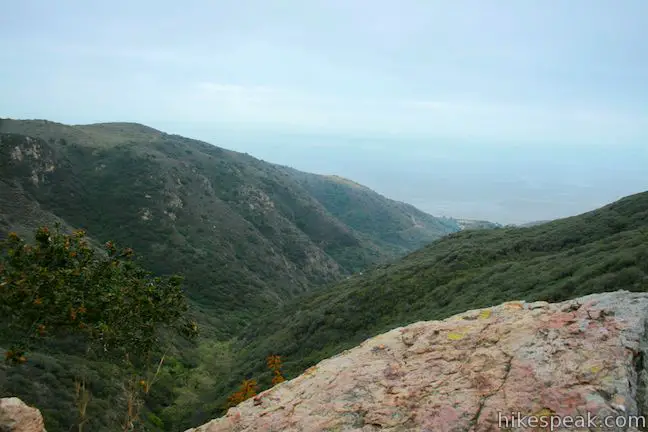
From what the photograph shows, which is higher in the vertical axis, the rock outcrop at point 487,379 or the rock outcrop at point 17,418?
the rock outcrop at point 487,379

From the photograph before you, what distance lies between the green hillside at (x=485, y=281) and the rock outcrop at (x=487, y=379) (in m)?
9.93

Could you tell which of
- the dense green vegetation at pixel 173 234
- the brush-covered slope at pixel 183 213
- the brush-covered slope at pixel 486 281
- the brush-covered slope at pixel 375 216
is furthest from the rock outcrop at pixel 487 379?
the brush-covered slope at pixel 375 216

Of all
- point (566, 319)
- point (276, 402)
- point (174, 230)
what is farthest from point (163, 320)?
point (174, 230)

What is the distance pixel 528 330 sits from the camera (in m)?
8.07

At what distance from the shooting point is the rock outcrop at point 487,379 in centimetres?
629

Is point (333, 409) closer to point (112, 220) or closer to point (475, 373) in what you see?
point (475, 373)

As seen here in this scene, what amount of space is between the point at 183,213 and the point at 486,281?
60.7 metres

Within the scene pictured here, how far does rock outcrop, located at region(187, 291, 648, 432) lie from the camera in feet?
20.6

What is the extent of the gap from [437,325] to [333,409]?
3.19 m

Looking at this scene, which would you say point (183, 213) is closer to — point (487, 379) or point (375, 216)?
point (487, 379)

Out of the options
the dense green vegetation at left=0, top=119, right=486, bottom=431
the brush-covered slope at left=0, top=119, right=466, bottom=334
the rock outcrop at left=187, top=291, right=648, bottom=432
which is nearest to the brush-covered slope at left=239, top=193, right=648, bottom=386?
the dense green vegetation at left=0, top=119, right=486, bottom=431

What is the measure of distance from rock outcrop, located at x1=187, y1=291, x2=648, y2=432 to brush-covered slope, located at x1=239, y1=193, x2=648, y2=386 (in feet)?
32.0

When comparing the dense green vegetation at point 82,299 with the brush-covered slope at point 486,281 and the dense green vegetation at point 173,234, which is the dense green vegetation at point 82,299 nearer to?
the dense green vegetation at point 173,234

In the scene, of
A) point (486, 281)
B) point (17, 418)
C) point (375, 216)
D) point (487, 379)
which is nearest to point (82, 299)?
point (17, 418)
